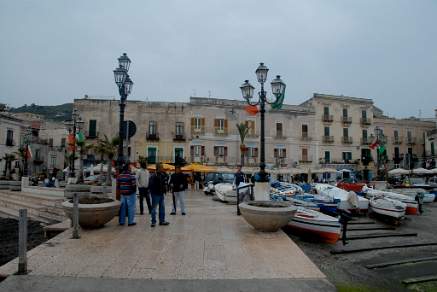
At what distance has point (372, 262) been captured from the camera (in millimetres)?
8844

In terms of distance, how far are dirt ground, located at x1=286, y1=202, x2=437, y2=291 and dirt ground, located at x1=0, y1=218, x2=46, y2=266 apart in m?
7.19

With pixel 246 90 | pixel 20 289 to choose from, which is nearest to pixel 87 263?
pixel 20 289

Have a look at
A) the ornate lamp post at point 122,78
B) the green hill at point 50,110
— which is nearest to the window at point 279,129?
the ornate lamp post at point 122,78

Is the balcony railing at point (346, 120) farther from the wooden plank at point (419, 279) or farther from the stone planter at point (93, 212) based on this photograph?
the stone planter at point (93, 212)

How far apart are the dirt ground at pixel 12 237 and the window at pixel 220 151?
27.0 m

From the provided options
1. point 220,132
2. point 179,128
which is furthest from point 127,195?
point 220,132

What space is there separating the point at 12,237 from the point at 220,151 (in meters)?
29.6

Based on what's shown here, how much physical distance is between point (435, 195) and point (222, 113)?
75.1 feet

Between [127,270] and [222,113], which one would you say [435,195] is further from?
[127,270]

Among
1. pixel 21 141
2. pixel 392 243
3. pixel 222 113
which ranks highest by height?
pixel 222 113

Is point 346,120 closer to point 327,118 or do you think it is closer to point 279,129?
point 327,118

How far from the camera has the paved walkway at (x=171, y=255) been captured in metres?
5.25

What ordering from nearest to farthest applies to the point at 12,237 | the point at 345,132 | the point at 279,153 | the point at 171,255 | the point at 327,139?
the point at 171,255 → the point at 12,237 → the point at 279,153 → the point at 327,139 → the point at 345,132

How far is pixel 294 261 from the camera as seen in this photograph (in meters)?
6.01
